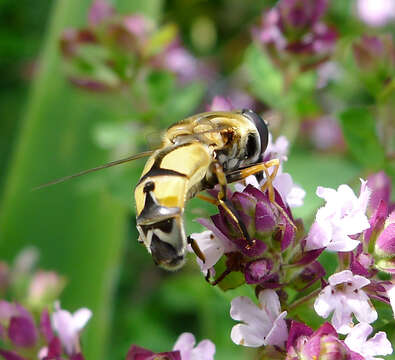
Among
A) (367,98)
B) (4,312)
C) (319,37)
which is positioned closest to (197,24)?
(367,98)

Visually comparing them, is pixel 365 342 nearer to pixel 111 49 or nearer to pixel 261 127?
pixel 261 127

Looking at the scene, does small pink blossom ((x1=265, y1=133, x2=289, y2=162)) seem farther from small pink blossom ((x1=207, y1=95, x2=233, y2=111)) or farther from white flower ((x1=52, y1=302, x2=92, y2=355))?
white flower ((x1=52, y1=302, x2=92, y2=355))

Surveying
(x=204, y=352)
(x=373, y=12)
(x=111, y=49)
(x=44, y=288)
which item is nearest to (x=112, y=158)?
(x=111, y=49)

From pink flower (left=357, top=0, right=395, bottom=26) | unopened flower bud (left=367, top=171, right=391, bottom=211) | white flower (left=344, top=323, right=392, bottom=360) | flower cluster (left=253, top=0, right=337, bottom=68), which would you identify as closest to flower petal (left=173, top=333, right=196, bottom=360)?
white flower (left=344, top=323, right=392, bottom=360)

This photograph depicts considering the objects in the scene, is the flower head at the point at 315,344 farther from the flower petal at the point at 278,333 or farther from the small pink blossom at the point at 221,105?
the small pink blossom at the point at 221,105

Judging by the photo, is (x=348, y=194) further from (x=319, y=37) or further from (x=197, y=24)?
(x=197, y=24)

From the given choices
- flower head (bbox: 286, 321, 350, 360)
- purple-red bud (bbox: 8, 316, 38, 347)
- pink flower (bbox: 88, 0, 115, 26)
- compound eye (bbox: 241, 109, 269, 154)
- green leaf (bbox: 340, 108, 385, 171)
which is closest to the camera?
flower head (bbox: 286, 321, 350, 360)

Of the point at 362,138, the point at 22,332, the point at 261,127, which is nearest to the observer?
the point at 261,127
